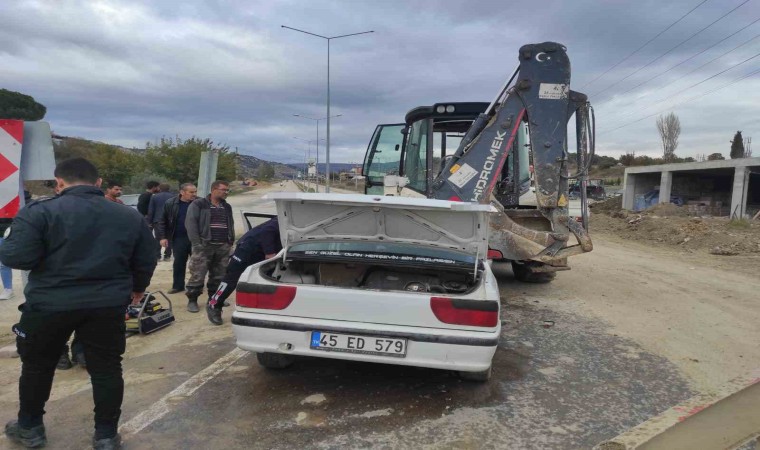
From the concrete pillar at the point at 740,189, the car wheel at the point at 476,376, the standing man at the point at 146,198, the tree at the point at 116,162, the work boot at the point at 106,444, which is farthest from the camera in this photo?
the tree at the point at 116,162

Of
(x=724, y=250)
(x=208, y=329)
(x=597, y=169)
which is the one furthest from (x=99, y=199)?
(x=597, y=169)

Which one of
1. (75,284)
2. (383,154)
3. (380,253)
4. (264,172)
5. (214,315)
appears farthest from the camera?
(264,172)

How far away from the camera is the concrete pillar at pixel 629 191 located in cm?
3706

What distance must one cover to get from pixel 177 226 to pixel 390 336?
4711 mm

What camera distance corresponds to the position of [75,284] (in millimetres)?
2926

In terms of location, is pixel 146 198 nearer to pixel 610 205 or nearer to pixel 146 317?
pixel 146 317

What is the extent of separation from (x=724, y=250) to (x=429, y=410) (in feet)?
45.1

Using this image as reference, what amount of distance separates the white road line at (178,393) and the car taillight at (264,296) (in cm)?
87

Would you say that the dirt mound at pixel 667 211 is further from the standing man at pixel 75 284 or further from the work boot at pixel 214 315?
the standing man at pixel 75 284

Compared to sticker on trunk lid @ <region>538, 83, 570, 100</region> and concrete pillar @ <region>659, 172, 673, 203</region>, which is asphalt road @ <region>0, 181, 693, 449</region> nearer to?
sticker on trunk lid @ <region>538, 83, 570, 100</region>

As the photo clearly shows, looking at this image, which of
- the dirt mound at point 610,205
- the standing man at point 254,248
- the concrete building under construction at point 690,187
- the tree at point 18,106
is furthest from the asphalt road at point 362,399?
the tree at point 18,106

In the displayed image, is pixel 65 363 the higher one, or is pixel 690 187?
pixel 690 187

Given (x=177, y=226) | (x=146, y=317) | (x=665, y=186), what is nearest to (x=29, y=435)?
(x=146, y=317)

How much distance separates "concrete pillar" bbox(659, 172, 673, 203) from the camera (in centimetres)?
3375
